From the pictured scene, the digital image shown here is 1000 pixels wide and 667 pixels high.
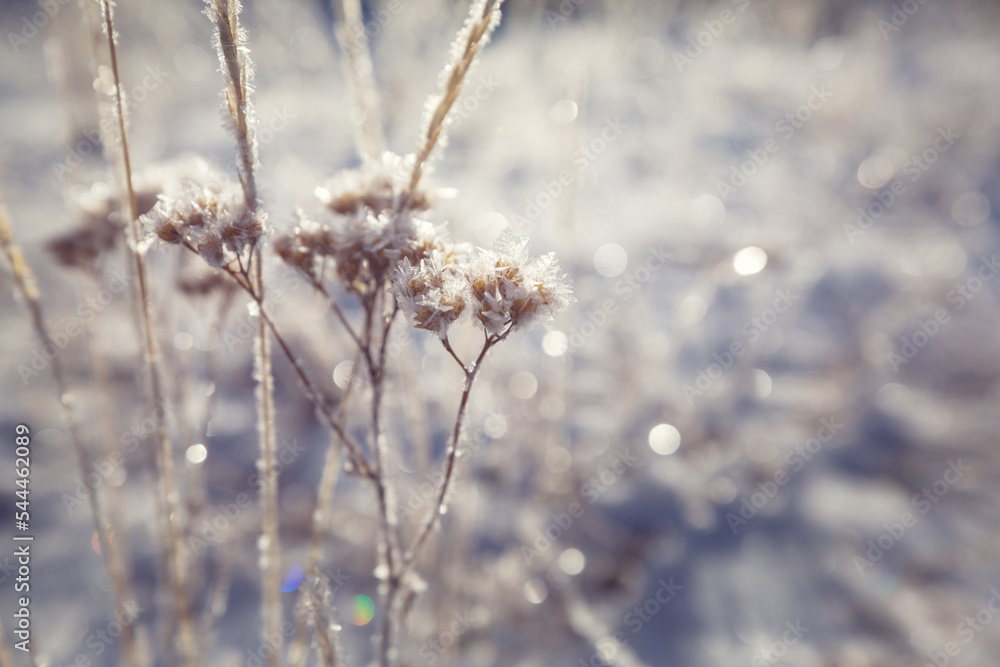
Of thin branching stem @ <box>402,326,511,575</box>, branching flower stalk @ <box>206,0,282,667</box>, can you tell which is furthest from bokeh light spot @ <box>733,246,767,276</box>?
branching flower stalk @ <box>206,0,282,667</box>

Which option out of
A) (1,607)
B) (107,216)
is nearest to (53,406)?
(1,607)

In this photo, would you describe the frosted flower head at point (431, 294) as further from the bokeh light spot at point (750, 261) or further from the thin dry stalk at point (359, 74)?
the bokeh light spot at point (750, 261)

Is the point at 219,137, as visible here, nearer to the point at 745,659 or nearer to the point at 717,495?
the point at 717,495

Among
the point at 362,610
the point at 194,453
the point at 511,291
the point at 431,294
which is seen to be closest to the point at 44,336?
the point at 194,453

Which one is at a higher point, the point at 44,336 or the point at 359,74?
the point at 359,74

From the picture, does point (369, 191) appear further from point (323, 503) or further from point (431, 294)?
point (323, 503)

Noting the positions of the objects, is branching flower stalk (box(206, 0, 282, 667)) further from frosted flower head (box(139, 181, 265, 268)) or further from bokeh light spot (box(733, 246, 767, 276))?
bokeh light spot (box(733, 246, 767, 276))
